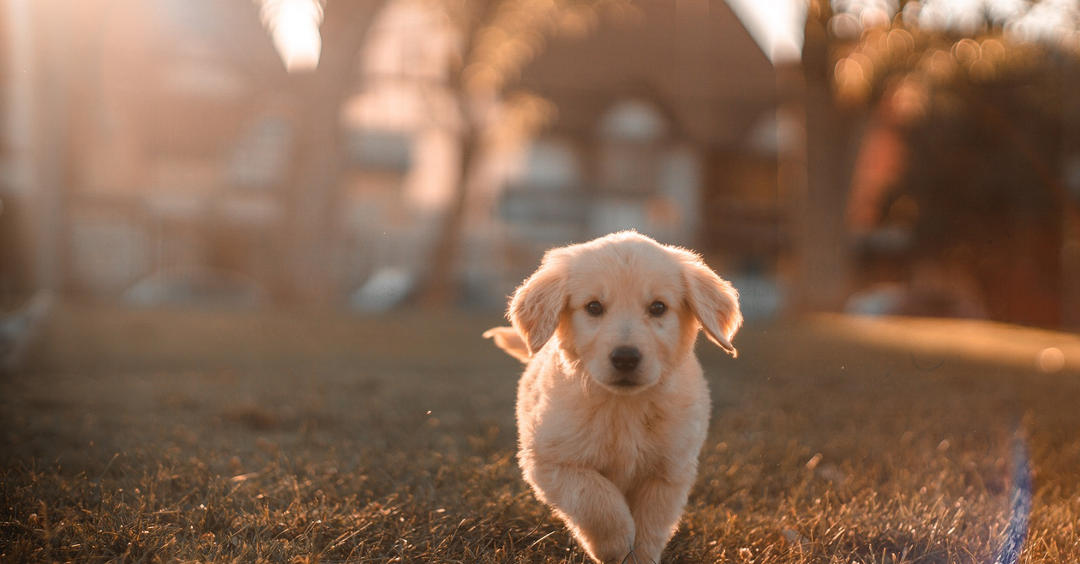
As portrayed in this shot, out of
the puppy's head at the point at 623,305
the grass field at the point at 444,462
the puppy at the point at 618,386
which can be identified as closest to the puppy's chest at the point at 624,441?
the puppy at the point at 618,386

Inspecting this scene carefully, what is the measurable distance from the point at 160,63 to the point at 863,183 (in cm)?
2131

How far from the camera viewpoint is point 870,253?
29.6 meters

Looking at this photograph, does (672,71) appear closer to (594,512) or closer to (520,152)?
(520,152)

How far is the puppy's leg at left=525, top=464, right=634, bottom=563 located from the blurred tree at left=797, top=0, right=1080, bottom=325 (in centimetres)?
975

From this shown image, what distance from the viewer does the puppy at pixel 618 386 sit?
3.05 meters

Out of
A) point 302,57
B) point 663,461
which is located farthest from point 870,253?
point 663,461

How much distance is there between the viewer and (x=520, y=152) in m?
28.5

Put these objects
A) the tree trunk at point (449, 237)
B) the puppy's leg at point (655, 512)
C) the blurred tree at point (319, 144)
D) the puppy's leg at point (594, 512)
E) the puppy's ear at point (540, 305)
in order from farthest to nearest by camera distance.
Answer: the tree trunk at point (449, 237) < the blurred tree at point (319, 144) < the puppy's ear at point (540, 305) < the puppy's leg at point (655, 512) < the puppy's leg at point (594, 512)

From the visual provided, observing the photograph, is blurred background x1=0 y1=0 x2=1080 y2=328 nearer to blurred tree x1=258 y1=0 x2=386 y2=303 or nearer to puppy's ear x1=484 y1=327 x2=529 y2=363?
blurred tree x1=258 y1=0 x2=386 y2=303

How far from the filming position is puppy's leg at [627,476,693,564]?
304 cm

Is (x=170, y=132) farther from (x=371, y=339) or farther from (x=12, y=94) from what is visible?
(x=371, y=339)

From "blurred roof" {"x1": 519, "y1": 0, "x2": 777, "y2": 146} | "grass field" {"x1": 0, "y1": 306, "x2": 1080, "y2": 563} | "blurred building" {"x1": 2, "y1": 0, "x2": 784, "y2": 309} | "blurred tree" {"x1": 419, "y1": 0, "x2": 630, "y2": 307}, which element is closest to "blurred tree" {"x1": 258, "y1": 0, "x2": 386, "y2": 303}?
"blurred tree" {"x1": 419, "y1": 0, "x2": 630, "y2": 307}

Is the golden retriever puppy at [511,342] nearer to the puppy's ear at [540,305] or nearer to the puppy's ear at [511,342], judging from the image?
the puppy's ear at [511,342]

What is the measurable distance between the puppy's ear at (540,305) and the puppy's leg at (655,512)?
0.64 metres
